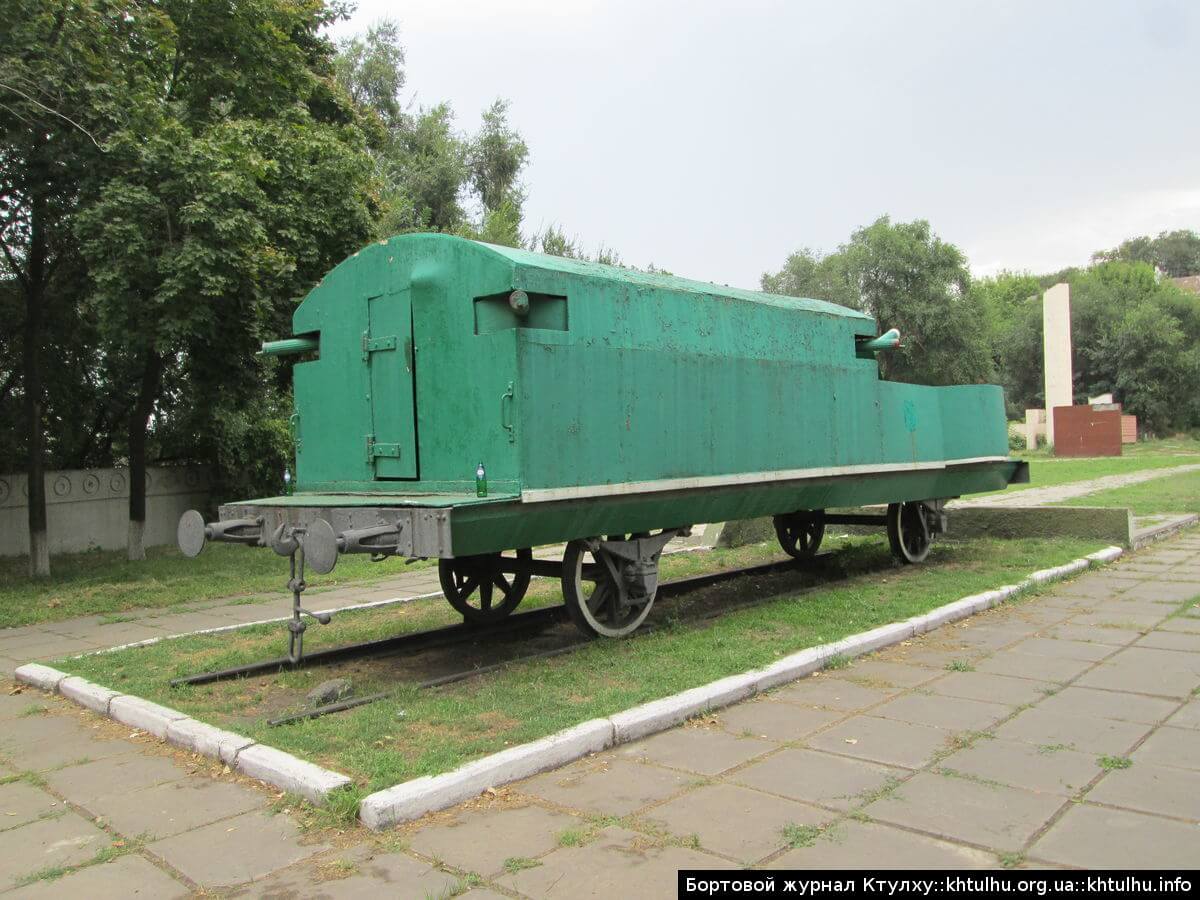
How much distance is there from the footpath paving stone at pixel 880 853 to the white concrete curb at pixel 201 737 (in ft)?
4.70

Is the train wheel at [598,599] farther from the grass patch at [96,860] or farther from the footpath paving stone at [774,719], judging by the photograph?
the grass patch at [96,860]

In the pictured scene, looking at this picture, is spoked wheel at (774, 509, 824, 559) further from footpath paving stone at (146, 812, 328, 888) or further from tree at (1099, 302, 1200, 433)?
tree at (1099, 302, 1200, 433)

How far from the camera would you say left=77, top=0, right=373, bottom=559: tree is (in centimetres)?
1017

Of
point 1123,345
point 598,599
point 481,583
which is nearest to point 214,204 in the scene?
point 481,583

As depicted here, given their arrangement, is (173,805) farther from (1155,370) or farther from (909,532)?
(1155,370)

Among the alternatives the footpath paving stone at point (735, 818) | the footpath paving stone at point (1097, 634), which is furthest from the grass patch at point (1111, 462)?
the footpath paving stone at point (735, 818)

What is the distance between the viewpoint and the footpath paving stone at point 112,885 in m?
3.35

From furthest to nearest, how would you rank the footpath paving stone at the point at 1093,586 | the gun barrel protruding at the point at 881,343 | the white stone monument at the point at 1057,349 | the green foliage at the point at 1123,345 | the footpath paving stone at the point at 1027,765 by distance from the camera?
the green foliage at the point at 1123,345 < the white stone monument at the point at 1057,349 < the gun barrel protruding at the point at 881,343 < the footpath paving stone at the point at 1093,586 < the footpath paving stone at the point at 1027,765

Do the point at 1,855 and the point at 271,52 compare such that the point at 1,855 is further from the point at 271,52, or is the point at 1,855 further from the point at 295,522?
the point at 271,52

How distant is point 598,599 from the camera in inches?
Result: 281

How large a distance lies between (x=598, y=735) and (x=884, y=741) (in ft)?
4.74

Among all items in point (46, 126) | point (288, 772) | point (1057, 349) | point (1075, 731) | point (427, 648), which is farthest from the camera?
point (1057, 349)

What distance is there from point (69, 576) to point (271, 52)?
753cm

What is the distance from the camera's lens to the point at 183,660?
22.6 ft
